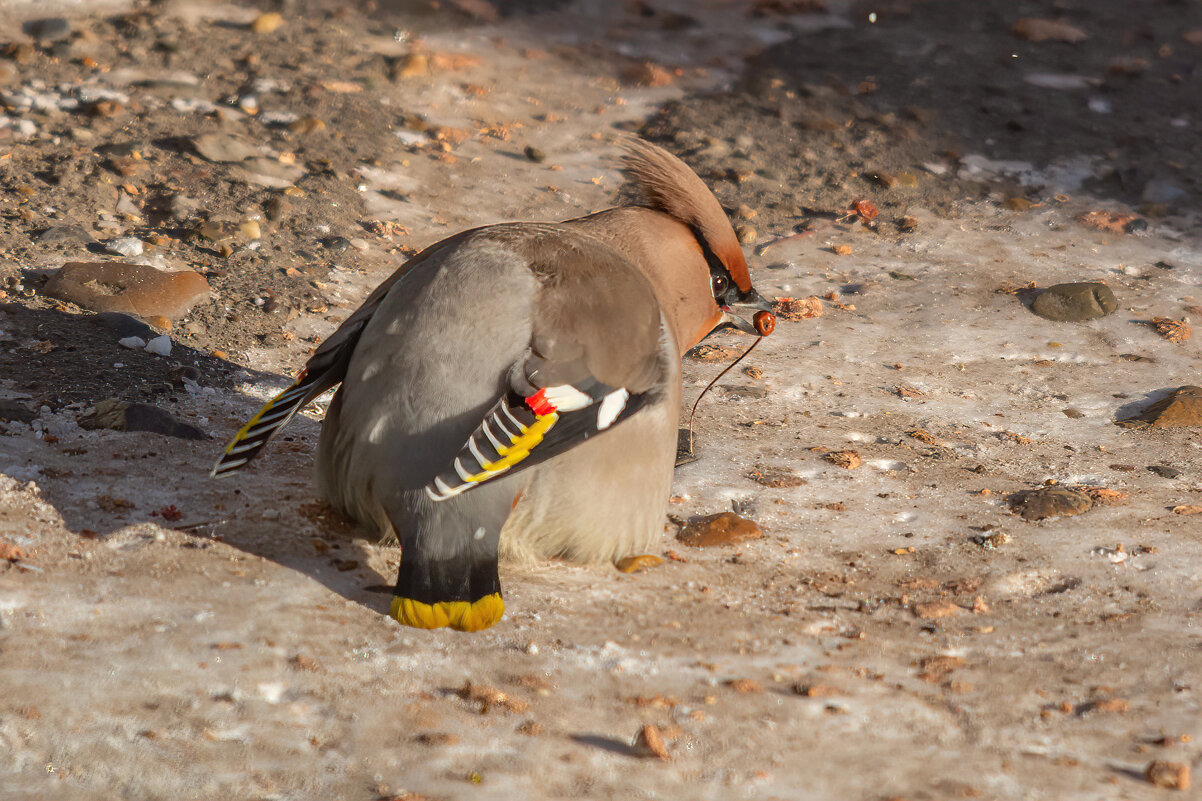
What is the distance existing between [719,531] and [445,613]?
0.90 meters

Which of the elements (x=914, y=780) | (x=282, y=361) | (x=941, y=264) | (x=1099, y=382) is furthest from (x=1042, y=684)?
(x=941, y=264)

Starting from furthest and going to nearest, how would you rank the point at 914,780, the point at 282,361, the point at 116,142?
the point at 116,142 → the point at 282,361 → the point at 914,780

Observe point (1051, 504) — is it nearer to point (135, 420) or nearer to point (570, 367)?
point (570, 367)

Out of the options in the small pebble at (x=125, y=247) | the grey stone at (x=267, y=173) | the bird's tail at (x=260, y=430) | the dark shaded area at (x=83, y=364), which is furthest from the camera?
the grey stone at (x=267, y=173)

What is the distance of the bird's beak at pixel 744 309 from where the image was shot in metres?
3.37

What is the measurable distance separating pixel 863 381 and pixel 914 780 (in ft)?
7.23

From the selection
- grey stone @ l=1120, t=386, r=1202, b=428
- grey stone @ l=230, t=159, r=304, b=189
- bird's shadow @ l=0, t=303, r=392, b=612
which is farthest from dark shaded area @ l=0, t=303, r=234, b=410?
grey stone @ l=1120, t=386, r=1202, b=428

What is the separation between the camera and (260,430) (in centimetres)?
268

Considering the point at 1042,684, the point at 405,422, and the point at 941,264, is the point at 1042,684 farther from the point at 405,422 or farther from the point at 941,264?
the point at 941,264

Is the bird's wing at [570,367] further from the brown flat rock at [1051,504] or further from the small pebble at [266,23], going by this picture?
the small pebble at [266,23]

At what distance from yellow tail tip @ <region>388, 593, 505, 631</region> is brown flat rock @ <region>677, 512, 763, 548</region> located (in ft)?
2.53

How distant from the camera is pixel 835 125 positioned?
20.5 ft

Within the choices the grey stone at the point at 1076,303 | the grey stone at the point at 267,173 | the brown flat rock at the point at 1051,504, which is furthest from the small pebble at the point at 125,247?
the grey stone at the point at 1076,303

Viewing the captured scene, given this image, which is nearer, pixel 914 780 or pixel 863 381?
pixel 914 780
